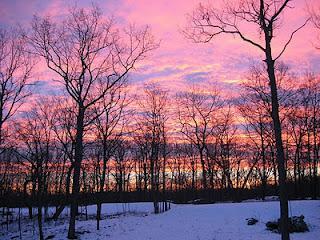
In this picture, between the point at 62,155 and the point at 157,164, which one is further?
the point at 62,155

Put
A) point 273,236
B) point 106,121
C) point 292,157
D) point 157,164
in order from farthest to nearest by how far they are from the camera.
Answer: point 292,157, point 157,164, point 106,121, point 273,236

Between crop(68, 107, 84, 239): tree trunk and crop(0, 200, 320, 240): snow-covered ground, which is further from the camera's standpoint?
crop(68, 107, 84, 239): tree trunk

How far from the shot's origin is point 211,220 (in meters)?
28.5

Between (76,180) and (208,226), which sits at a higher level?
(76,180)

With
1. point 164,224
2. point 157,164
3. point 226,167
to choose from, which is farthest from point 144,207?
point 164,224

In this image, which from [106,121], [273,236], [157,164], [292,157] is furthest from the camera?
[292,157]

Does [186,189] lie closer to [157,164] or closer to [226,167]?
[226,167]

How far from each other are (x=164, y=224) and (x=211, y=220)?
361 centimetres

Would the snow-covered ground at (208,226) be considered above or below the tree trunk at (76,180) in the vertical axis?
below

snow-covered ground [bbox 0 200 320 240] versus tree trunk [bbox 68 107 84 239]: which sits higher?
tree trunk [bbox 68 107 84 239]

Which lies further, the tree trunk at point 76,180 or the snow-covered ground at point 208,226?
the tree trunk at point 76,180

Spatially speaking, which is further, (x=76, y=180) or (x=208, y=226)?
(x=208, y=226)

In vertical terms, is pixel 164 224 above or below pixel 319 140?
below

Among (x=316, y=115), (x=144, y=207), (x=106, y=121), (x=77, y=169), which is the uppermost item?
(x=316, y=115)
